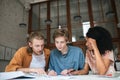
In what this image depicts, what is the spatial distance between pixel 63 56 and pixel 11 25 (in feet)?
12.8

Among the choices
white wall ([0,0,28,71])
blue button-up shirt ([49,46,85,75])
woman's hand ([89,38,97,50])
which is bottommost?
blue button-up shirt ([49,46,85,75])

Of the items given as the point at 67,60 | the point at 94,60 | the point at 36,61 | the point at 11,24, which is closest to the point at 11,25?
the point at 11,24

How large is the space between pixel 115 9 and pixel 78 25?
1.45m

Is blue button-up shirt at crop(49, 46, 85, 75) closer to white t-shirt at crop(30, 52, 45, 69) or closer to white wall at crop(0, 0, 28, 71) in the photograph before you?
white t-shirt at crop(30, 52, 45, 69)

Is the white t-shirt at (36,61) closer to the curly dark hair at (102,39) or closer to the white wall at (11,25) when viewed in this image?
the curly dark hair at (102,39)

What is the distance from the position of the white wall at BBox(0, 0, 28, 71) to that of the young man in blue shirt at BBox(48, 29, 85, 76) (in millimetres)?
3230

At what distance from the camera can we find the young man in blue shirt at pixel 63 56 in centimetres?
130

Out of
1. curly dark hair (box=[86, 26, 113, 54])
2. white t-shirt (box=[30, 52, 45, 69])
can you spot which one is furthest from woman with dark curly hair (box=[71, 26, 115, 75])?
white t-shirt (box=[30, 52, 45, 69])

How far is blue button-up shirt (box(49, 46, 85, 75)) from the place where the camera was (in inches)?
52.9

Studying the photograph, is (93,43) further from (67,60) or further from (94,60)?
(67,60)

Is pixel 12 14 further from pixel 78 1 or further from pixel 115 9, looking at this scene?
pixel 115 9

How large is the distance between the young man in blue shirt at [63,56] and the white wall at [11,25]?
3.23m

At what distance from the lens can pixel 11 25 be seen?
15.9 ft

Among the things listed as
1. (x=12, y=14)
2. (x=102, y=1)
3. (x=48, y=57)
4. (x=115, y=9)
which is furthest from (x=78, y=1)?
(x=48, y=57)
